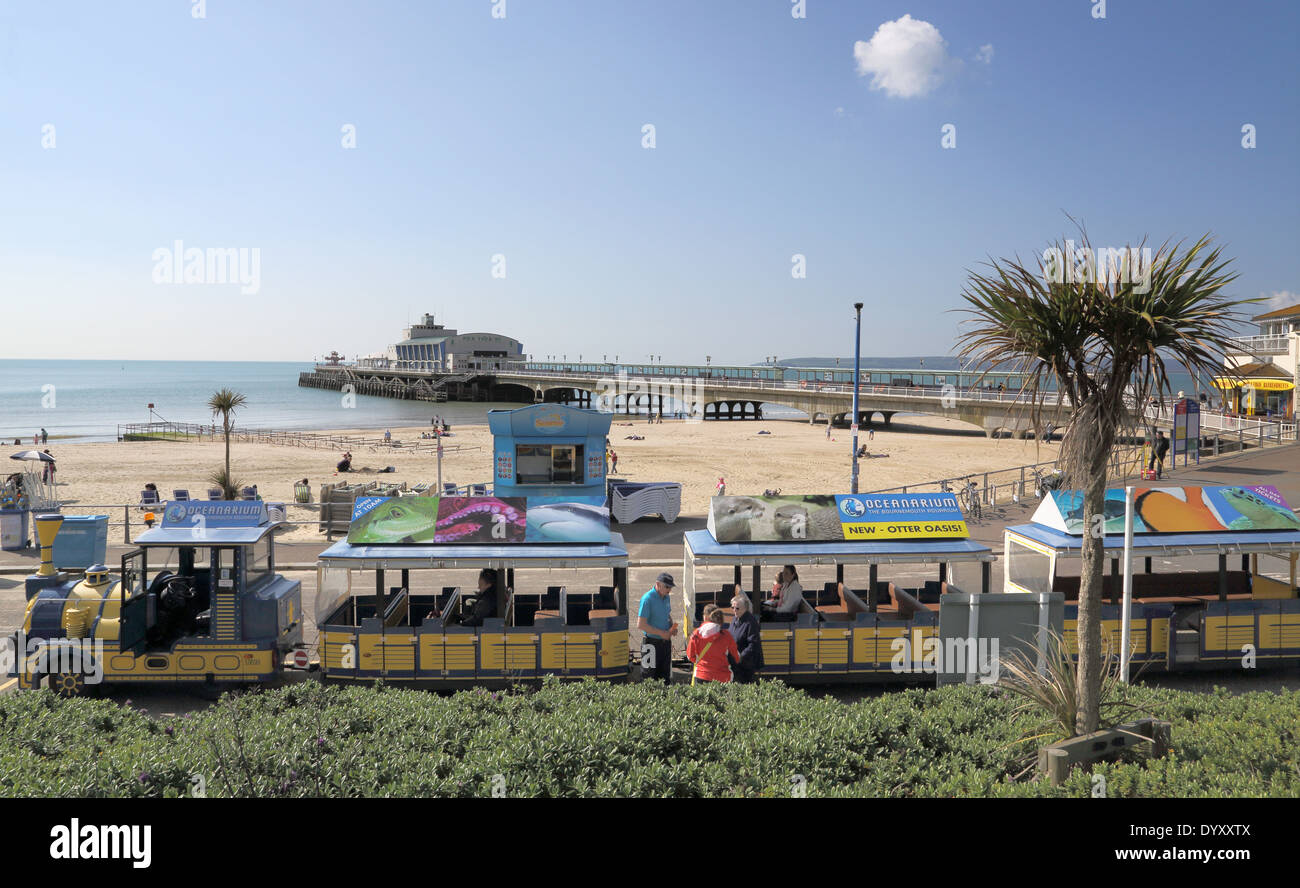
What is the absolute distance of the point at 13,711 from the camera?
6641 mm

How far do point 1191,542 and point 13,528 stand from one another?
25.9 meters

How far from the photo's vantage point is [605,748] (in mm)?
5676

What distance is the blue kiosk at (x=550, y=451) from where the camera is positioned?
75.3 ft

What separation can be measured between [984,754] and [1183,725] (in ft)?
6.09

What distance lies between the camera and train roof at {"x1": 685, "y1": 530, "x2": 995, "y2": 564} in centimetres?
1119

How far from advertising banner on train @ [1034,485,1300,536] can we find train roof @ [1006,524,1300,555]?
0.08 metres

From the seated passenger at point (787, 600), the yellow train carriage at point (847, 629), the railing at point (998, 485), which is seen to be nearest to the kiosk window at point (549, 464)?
the railing at point (998, 485)

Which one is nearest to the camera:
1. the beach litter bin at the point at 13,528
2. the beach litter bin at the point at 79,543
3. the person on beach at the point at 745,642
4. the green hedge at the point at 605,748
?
the green hedge at the point at 605,748

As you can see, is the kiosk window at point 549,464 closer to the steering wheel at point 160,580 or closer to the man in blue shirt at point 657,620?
the steering wheel at point 160,580

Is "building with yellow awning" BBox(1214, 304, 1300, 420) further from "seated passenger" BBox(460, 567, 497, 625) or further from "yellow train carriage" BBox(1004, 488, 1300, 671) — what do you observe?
"seated passenger" BBox(460, 567, 497, 625)

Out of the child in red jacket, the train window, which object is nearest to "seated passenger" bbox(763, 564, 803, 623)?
the child in red jacket

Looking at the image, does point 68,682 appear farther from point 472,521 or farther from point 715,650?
point 715,650

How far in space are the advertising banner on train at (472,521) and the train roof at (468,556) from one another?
13cm
